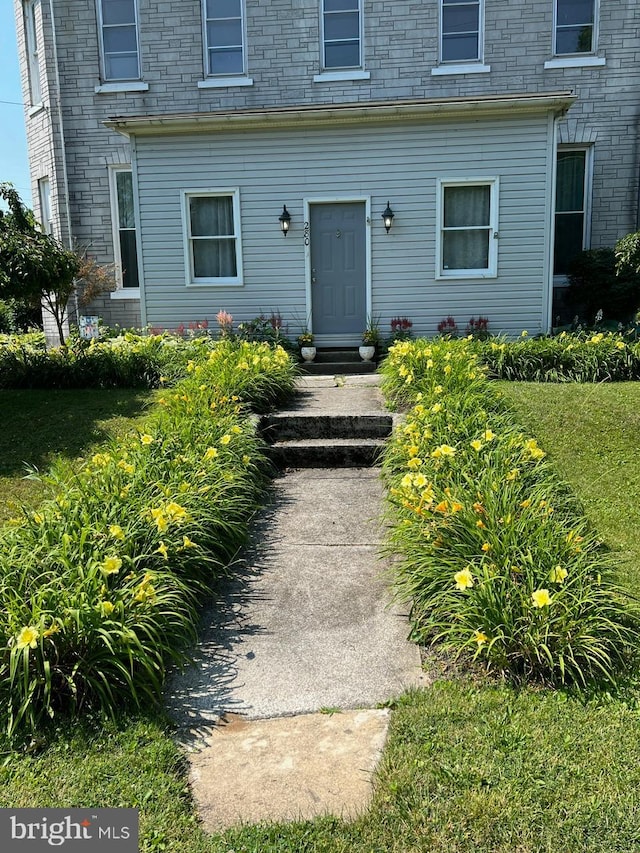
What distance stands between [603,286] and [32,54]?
12433mm

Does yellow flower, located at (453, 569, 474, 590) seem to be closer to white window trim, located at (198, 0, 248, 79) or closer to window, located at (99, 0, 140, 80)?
white window trim, located at (198, 0, 248, 79)

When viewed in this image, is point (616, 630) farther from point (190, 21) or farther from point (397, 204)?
point (190, 21)

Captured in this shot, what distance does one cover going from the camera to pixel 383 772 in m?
2.45

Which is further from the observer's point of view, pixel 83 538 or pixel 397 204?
pixel 397 204

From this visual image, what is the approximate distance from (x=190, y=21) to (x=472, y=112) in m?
6.30

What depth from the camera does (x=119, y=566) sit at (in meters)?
3.12

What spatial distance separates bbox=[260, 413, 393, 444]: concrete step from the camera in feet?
21.9

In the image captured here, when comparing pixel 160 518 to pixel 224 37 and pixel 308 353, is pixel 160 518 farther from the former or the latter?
pixel 224 37

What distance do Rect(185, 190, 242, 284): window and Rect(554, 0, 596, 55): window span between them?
22.8ft

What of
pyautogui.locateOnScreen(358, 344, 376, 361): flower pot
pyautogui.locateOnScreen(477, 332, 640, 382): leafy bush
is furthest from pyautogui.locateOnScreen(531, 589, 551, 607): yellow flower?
pyautogui.locateOnScreen(358, 344, 376, 361): flower pot

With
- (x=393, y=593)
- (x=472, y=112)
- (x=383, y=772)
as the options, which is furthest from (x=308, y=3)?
(x=383, y=772)

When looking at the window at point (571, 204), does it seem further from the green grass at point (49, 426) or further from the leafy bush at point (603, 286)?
the green grass at point (49, 426)

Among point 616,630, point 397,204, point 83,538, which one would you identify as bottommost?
point 616,630

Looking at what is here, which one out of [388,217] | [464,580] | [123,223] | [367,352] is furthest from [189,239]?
[464,580]
